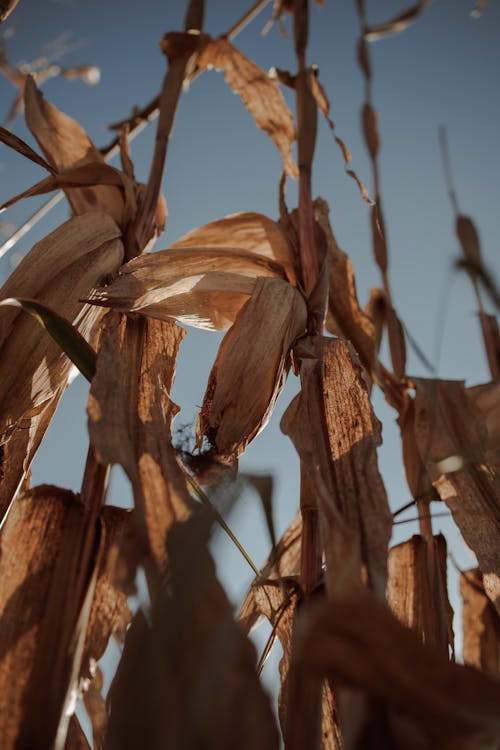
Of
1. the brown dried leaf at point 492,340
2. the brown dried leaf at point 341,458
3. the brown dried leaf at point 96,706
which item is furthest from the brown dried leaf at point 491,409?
the brown dried leaf at point 96,706

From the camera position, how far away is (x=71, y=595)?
427mm

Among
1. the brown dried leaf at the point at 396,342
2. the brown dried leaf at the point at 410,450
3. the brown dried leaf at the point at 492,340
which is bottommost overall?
the brown dried leaf at the point at 410,450

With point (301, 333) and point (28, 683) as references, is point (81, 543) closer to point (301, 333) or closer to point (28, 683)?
point (28, 683)

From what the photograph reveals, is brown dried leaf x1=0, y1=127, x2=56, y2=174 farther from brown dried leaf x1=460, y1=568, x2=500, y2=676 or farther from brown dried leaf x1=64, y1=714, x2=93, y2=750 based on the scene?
brown dried leaf x1=460, y1=568, x2=500, y2=676

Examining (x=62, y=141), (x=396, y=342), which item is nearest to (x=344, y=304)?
(x=396, y=342)

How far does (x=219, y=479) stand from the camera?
45cm

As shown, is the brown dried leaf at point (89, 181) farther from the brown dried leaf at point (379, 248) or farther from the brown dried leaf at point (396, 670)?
the brown dried leaf at point (396, 670)

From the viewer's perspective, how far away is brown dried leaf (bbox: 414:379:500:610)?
547 mm

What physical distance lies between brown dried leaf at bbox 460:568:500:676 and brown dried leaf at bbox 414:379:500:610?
0.15 metres

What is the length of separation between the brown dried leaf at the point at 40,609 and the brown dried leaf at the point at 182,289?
17 centimetres

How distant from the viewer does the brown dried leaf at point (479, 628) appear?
26.8 inches

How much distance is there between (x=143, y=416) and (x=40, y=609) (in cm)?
15

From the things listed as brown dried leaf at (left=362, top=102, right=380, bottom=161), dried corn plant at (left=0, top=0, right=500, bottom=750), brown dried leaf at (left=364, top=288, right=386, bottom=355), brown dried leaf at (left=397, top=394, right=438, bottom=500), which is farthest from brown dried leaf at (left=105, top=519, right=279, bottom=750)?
brown dried leaf at (left=362, top=102, right=380, bottom=161)

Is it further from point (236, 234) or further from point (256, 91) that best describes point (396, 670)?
point (256, 91)
